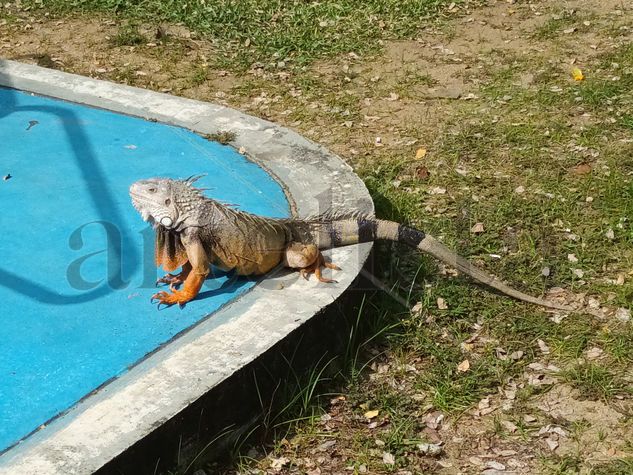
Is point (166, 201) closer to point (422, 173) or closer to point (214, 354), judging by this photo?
point (214, 354)

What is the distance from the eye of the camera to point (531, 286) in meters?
4.73

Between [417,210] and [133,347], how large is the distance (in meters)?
2.24

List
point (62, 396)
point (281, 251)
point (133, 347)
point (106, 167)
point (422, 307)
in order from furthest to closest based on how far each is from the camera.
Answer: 1. point (106, 167)
2. point (422, 307)
3. point (281, 251)
4. point (133, 347)
5. point (62, 396)

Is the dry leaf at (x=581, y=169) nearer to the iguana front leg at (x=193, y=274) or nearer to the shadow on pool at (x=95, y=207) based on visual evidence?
the iguana front leg at (x=193, y=274)

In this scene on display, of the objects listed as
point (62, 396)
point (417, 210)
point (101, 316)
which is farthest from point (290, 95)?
point (62, 396)

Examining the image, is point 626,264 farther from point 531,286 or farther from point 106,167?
point 106,167

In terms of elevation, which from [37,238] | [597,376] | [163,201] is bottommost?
[597,376]

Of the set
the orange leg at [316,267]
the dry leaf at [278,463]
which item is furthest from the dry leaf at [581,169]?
the dry leaf at [278,463]

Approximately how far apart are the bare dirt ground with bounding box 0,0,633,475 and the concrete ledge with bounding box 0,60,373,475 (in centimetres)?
45

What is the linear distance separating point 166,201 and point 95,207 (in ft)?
3.63

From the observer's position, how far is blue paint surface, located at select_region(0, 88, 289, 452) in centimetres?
376

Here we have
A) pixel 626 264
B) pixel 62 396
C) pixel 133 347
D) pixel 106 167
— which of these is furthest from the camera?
pixel 106 167

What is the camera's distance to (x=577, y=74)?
7090mm

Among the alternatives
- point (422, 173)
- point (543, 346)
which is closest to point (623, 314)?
point (543, 346)
